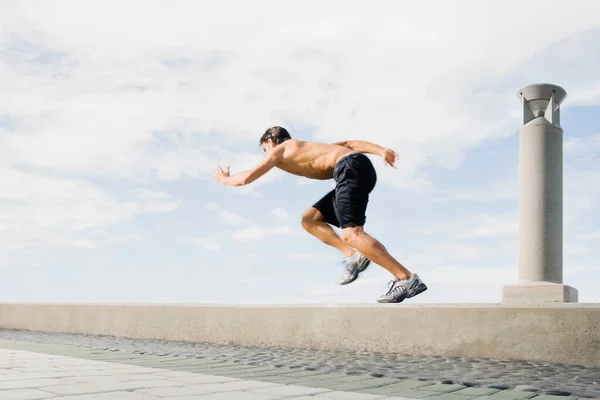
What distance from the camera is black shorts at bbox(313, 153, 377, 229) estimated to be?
7.34 m

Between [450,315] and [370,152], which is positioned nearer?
[450,315]

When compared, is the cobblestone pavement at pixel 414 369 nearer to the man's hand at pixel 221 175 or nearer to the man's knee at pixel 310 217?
the man's knee at pixel 310 217

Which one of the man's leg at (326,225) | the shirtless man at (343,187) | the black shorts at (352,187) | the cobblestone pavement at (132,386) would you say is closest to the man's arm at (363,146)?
the shirtless man at (343,187)

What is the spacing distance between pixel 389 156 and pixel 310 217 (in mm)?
1175

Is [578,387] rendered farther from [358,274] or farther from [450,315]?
[358,274]

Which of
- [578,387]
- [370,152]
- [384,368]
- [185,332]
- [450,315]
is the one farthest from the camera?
[185,332]

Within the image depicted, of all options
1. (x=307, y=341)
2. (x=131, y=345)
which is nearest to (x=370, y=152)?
(x=307, y=341)

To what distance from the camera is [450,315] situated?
624cm

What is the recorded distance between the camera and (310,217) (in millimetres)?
7824

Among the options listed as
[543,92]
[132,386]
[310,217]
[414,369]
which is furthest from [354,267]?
[132,386]

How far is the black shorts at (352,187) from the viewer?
289 inches

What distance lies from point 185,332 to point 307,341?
83.0 inches

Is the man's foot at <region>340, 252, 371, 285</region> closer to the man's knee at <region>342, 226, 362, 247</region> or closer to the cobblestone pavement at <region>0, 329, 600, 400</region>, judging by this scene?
the man's knee at <region>342, 226, 362, 247</region>

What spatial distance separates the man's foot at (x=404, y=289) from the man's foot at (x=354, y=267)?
1.48 feet
